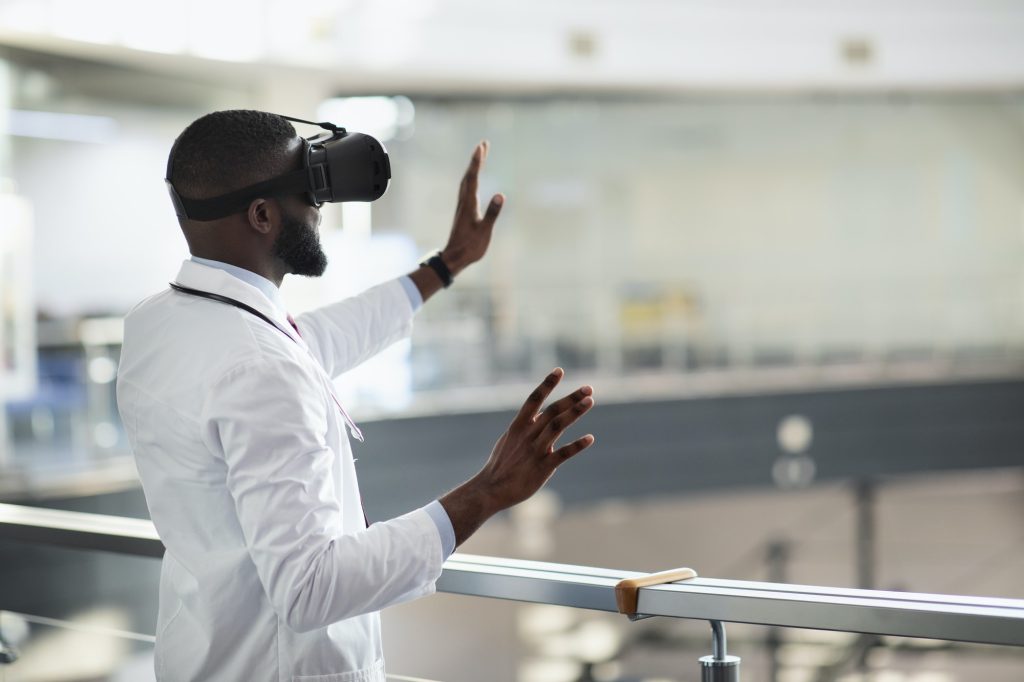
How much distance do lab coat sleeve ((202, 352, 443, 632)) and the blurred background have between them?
15.6 feet

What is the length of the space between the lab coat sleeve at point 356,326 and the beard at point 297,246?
0.39 m

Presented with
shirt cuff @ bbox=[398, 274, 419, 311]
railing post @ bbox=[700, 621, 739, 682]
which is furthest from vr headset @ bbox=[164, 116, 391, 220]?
railing post @ bbox=[700, 621, 739, 682]

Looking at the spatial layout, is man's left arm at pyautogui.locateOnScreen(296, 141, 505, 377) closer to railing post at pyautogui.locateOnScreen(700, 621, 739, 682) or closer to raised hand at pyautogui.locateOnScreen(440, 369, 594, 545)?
raised hand at pyautogui.locateOnScreen(440, 369, 594, 545)

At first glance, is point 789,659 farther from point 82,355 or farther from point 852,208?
point 852,208

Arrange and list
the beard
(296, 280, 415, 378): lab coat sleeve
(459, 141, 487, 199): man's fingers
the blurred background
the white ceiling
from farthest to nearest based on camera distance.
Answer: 1. the white ceiling
2. the blurred background
3. (459, 141, 487, 199): man's fingers
4. (296, 280, 415, 378): lab coat sleeve
5. the beard

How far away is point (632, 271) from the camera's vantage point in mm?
14203

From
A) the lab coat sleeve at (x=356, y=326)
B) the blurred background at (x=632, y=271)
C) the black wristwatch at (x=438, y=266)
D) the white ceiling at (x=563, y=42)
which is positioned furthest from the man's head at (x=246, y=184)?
the white ceiling at (x=563, y=42)

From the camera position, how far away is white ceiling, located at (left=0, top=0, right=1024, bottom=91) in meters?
9.50

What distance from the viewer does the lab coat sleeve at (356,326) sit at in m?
2.13

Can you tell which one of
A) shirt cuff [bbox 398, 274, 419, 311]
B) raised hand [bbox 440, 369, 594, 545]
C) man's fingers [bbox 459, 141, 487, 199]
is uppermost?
man's fingers [bbox 459, 141, 487, 199]

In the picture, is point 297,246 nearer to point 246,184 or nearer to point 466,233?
point 246,184

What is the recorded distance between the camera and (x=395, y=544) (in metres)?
1.40

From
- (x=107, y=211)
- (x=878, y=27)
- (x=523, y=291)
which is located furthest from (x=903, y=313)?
(x=107, y=211)

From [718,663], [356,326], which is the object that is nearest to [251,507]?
[718,663]
